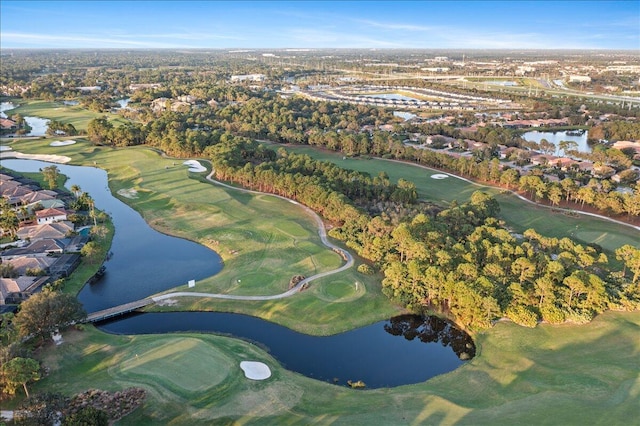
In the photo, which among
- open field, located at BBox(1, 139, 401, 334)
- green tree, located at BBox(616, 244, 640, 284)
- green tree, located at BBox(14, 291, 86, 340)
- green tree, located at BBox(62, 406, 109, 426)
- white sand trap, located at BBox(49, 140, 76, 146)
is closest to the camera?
green tree, located at BBox(62, 406, 109, 426)

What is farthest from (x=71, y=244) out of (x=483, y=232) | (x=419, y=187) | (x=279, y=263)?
(x=419, y=187)

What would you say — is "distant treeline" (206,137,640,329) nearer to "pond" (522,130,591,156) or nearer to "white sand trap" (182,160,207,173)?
"white sand trap" (182,160,207,173)

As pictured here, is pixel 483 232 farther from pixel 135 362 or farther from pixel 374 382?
pixel 135 362

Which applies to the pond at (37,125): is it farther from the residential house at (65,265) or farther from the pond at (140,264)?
the residential house at (65,265)

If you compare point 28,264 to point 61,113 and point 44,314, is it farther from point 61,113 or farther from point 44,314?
point 61,113

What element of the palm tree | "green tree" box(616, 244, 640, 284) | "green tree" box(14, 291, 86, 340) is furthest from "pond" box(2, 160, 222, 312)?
"green tree" box(616, 244, 640, 284)

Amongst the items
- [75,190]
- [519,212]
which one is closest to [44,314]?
[75,190]
